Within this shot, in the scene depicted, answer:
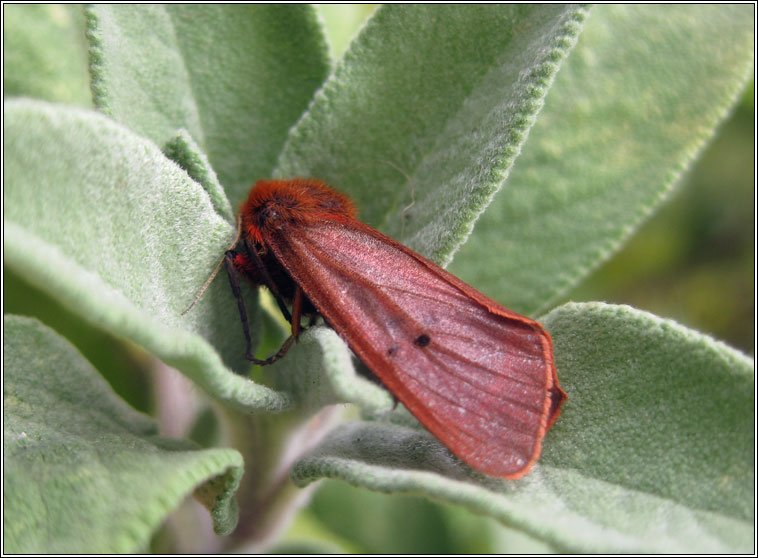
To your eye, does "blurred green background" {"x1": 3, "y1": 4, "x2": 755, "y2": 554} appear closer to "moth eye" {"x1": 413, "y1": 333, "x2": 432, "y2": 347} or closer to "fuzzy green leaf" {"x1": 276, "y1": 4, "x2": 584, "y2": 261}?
"fuzzy green leaf" {"x1": 276, "y1": 4, "x2": 584, "y2": 261}

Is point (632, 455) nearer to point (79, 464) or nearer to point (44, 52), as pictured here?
point (79, 464)

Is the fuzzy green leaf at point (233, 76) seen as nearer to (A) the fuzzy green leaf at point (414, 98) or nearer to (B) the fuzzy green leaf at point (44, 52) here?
(A) the fuzzy green leaf at point (414, 98)

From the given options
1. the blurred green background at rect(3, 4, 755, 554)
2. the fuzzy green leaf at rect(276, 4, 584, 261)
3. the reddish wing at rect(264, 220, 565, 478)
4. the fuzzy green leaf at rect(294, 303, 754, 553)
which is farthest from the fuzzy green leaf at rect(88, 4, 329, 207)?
the fuzzy green leaf at rect(294, 303, 754, 553)

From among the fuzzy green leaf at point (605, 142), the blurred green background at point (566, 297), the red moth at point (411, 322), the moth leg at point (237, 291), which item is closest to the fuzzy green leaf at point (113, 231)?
the moth leg at point (237, 291)

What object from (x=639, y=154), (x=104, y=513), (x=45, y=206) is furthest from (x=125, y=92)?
(x=639, y=154)

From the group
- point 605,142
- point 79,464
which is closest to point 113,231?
point 79,464

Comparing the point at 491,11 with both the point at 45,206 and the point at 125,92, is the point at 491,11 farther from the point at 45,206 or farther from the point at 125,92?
the point at 45,206

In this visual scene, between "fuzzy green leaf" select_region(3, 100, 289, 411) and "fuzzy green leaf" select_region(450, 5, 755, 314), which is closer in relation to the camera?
"fuzzy green leaf" select_region(3, 100, 289, 411)
